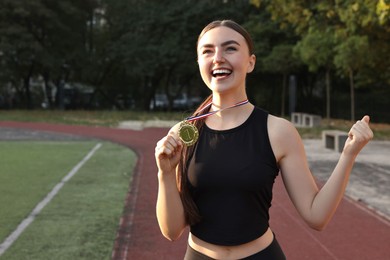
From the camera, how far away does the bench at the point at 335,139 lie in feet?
46.1

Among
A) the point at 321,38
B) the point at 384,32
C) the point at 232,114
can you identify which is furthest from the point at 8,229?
the point at 321,38

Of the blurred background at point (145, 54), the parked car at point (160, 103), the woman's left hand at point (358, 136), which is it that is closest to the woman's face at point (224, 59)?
the woman's left hand at point (358, 136)

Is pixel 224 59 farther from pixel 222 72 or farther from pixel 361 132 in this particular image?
pixel 361 132

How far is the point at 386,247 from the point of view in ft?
19.0

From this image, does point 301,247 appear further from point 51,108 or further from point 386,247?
point 51,108

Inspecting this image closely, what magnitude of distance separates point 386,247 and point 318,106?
27704 millimetres

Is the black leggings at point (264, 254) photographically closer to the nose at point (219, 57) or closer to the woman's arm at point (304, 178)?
the woman's arm at point (304, 178)

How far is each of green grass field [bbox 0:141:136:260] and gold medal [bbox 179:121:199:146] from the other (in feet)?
12.0

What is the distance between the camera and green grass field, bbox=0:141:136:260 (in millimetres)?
5696

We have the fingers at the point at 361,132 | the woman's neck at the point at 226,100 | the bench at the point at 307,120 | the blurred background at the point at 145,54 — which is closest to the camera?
the fingers at the point at 361,132

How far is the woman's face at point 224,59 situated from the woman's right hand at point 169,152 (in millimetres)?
272

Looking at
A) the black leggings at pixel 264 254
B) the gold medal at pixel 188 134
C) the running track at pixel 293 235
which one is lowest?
the running track at pixel 293 235

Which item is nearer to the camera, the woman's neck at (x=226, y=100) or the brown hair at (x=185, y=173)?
the brown hair at (x=185, y=173)

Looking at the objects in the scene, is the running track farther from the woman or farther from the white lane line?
the woman
